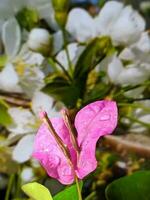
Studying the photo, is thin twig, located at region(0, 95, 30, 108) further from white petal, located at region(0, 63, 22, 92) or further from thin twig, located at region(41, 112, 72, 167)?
thin twig, located at region(41, 112, 72, 167)

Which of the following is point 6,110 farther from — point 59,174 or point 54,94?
point 59,174

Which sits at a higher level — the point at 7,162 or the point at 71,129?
the point at 71,129

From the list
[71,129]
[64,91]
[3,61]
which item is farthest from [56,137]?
[3,61]

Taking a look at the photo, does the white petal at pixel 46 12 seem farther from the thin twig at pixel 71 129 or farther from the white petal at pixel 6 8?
the thin twig at pixel 71 129

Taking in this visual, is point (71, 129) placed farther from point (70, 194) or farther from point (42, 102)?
point (42, 102)

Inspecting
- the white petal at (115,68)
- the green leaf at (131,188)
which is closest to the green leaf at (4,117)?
the white petal at (115,68)
